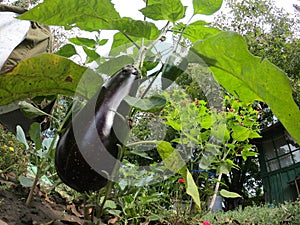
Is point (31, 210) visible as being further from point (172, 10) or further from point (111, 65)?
point (172, 10)

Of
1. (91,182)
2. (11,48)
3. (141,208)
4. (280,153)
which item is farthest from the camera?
(280,153)

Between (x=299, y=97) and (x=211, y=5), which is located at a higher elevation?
(x=211, y=5)

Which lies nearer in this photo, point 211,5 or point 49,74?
point 49,74

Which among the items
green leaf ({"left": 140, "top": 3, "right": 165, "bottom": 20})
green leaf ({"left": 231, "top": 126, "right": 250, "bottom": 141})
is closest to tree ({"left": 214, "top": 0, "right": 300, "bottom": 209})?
green leaf ({"left": 231, "top": 126, "right": 250, "bottom": 141})

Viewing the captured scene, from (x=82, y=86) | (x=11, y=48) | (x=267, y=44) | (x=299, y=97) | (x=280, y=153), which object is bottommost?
(x=280, y=153)

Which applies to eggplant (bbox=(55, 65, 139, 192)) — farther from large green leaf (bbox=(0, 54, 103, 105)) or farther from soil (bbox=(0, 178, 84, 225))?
soil (bbox=(0, 178, 84, 225))

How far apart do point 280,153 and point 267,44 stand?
2566 millimetres

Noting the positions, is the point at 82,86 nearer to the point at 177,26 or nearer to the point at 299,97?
the point at 177,26

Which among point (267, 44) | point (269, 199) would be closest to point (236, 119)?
point (267, 44)

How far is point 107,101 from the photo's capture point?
33 centimetres

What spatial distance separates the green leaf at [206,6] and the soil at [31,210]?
16.5 inches

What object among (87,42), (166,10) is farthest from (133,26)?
(87,42)

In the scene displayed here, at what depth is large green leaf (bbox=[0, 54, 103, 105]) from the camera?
0.36 metres

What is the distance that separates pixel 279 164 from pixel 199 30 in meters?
7.86
